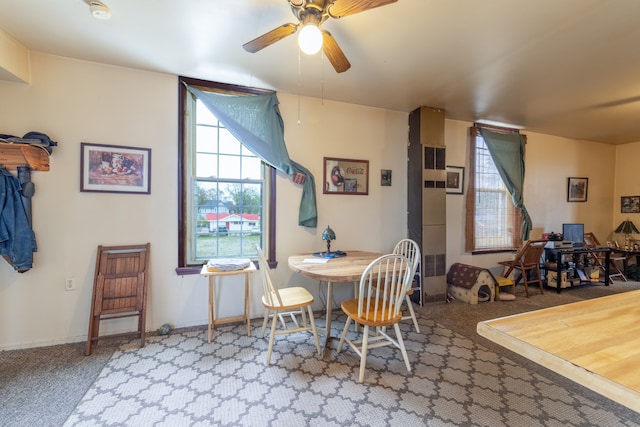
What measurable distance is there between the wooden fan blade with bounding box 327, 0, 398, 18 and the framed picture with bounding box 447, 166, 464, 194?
290 centimetres

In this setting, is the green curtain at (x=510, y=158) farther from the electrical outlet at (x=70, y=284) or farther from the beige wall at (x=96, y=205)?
the electrical outlet at (x=70, y=284)

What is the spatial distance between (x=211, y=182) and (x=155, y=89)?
101 centimetres

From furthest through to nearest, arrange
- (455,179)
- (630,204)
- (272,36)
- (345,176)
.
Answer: (630,204) → (455,179) → (345,176) → (272,36)

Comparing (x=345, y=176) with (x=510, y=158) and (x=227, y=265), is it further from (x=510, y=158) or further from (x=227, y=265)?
(x=510, y=158)

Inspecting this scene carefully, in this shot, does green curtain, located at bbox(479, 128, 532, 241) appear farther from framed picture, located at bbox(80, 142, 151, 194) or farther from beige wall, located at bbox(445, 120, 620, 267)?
framed picture, located at bbox(80, 142, 151, 194)

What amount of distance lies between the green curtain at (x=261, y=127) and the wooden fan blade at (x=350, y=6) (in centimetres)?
149

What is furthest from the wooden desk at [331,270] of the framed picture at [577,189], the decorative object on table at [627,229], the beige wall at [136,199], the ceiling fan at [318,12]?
the decorative object on table at [627,229]

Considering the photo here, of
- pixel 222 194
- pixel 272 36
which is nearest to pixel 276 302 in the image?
pixel 222 194

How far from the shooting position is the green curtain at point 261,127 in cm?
274

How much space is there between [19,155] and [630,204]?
28.0 feet

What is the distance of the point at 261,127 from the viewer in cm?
287

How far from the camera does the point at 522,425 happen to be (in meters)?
1.55

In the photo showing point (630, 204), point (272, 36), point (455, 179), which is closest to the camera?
point (272, 36)

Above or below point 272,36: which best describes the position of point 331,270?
below
